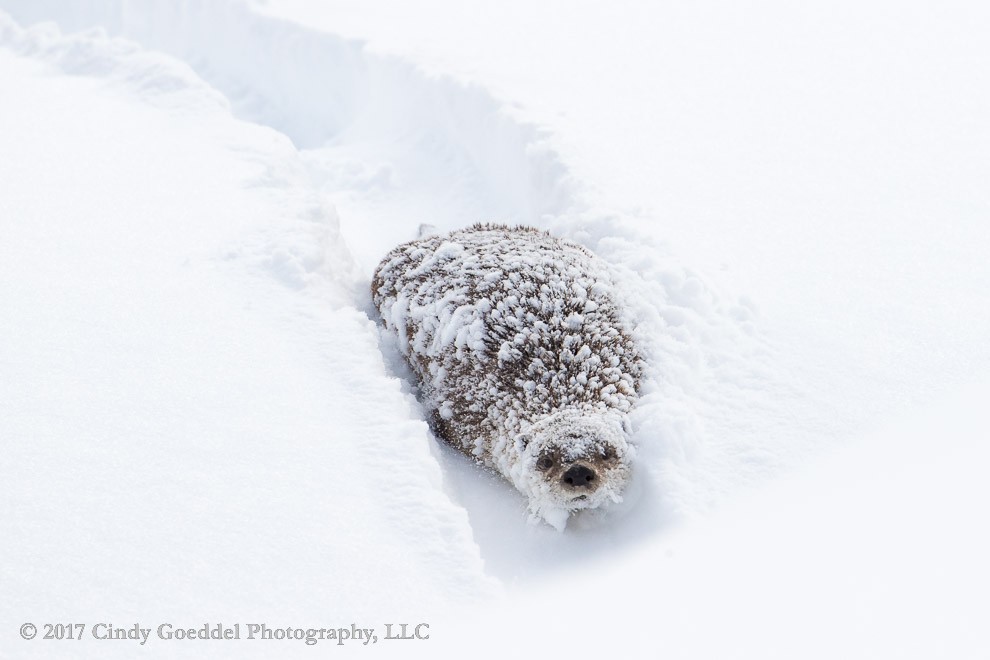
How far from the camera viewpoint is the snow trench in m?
3.12

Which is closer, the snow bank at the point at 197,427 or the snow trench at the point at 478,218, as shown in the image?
the snow bank at the point at 197,427

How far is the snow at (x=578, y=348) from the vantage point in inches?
91.7

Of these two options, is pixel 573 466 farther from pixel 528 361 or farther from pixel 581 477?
→ pixel 528 361

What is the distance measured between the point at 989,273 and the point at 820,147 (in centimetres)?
167

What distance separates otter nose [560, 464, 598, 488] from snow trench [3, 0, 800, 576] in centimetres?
15

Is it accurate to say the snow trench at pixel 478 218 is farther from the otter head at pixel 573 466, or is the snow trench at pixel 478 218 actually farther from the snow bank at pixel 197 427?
the snow bank at pixel 197 427

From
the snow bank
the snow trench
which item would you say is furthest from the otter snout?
the snow bank

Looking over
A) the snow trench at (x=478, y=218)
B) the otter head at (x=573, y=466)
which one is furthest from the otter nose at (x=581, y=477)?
the snow trench at (x=478, y=218)

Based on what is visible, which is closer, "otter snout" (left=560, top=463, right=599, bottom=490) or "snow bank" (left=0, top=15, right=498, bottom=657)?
"snow bank" (left=0, top=15, right=498, bottom=657)

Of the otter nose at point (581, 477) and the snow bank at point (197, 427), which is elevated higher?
the otter nose at point (581, 477)

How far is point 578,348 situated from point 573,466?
2.33 ft

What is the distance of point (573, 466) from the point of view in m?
3.08

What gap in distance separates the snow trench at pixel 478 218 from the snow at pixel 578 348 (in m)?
0.02

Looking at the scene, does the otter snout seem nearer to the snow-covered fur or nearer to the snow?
the snow-covered fur
